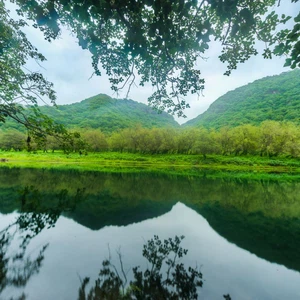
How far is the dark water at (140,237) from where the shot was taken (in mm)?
6148

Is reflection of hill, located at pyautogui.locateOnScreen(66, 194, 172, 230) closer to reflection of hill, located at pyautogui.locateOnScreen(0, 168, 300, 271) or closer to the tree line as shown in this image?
reflection of hill, located at pyautogui.locateOnScreen(0, 168, 300, 271)

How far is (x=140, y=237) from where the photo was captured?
31.8 feet

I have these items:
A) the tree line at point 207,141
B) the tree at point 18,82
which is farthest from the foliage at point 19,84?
the tree line at point 207,141

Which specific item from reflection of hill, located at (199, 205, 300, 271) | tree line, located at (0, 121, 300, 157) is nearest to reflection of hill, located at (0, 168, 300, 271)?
reflection of hill, located at (199, 205, 300, 271)

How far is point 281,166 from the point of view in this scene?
2472 inches

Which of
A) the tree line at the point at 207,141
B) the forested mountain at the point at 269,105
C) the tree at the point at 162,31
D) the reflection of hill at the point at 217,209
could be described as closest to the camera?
the tree at the point at 162,31

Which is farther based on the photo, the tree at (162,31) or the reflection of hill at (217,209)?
the reflection of hill at (217,209)

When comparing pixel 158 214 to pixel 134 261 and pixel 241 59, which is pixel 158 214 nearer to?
pixel 134 261

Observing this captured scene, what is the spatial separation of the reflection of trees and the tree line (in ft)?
159

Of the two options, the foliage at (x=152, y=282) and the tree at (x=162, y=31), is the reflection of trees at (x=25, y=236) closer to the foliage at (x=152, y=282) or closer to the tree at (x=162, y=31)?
the foliage at (x=152, y=282)

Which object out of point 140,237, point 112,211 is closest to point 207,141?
point 112,211

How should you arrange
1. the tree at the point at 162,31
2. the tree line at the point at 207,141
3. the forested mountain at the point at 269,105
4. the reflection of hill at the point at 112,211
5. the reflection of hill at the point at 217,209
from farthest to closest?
the forested mountain at the point at 269,105
the tree line at the point at 207,141
the reflection of hill at the point at 112,211
the reflection of hill at the point at 217,209
the tree at the point at 162,31

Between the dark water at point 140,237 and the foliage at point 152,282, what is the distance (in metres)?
0.31

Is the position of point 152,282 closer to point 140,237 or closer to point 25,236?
point 140,237
